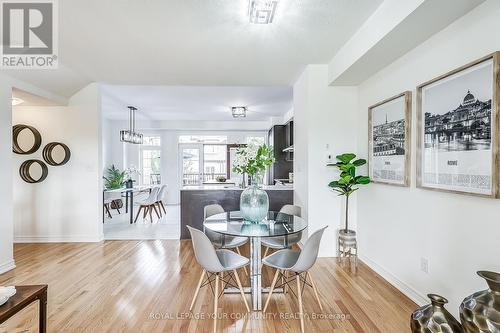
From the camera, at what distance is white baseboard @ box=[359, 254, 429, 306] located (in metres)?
2.38

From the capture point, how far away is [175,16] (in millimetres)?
2432

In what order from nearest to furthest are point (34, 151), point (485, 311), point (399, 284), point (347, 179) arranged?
1. point (485, 311)
2. point (399, 284)
3. point (347, 179)
4. point (34, 151)

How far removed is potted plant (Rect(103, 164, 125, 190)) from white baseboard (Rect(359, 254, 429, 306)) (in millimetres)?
6216

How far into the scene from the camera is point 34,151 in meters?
4.33

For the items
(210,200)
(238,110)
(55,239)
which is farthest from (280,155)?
(55,239)

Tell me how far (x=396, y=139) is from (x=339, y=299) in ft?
5.72

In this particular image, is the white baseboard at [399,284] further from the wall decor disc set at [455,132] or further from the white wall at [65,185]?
the white wall at [65,185]

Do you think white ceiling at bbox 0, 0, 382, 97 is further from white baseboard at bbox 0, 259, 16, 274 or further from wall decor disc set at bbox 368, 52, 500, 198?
white baseboard at bbox 0, 259, 16, 274

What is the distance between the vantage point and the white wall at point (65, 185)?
4387mm

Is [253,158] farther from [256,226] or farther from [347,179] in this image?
[347,179]

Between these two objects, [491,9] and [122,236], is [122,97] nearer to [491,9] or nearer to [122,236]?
[122,236]

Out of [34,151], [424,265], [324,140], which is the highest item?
[324,140]

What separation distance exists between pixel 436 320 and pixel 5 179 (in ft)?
14.9

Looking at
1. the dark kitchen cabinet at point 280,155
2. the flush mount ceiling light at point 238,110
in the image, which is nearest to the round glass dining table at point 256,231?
the flush mount ceiling light at point 238,110
